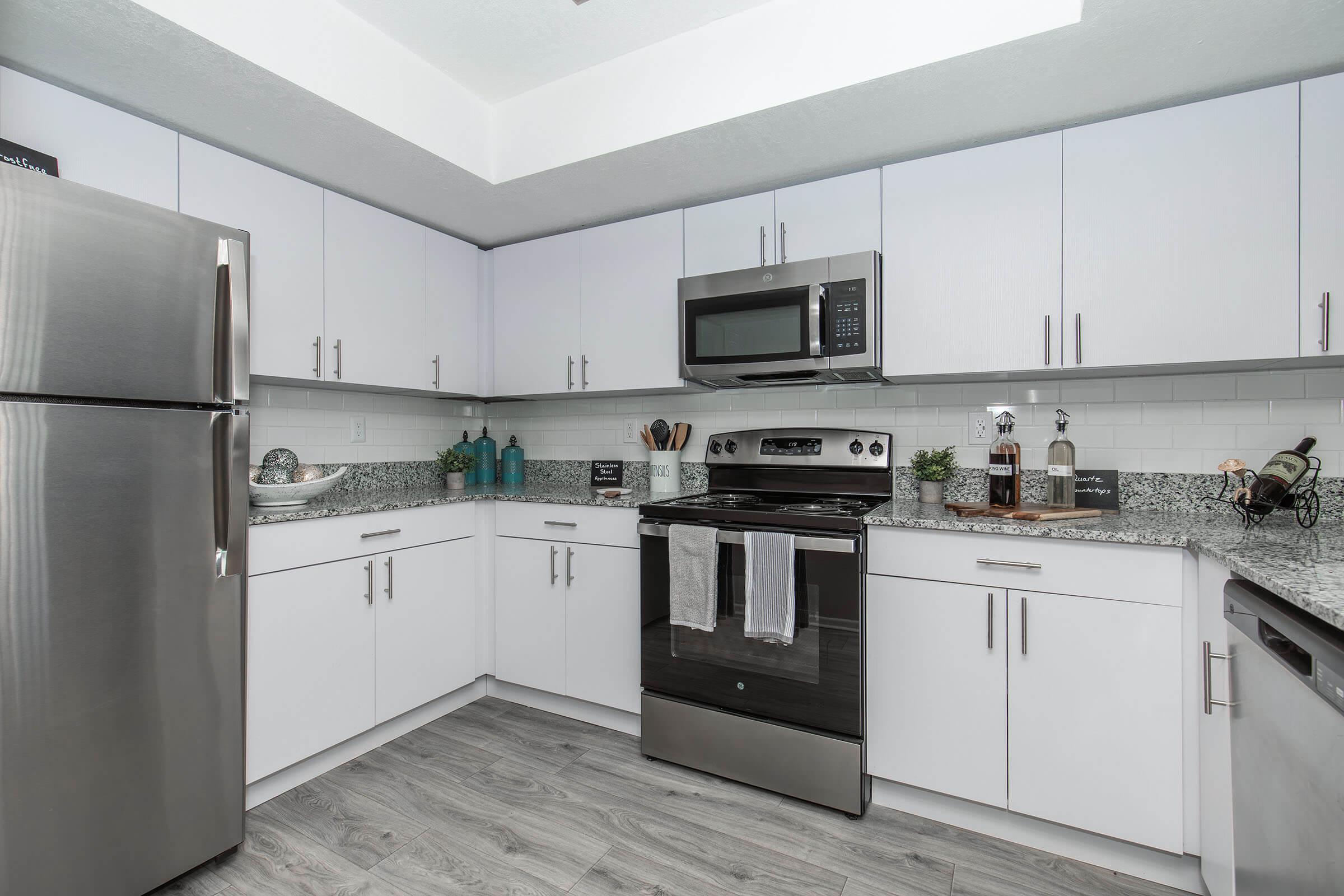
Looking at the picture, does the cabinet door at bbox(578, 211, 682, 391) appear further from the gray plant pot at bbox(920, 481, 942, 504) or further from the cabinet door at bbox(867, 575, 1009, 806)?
the cabinet door at bbox(867, 575, 1009, 806)

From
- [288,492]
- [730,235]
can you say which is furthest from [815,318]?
[288,492]

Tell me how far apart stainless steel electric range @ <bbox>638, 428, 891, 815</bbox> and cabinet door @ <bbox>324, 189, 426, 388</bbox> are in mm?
1266

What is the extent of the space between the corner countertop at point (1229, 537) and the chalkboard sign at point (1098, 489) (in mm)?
52

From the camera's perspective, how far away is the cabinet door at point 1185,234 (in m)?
1.72

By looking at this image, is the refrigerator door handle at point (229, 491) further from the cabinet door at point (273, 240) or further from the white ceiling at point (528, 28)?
the white ceiling at point (528, 28)

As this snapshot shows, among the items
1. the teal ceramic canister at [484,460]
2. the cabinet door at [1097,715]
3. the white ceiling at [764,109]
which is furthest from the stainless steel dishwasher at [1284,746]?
the teal ceramic canister at [484,460]

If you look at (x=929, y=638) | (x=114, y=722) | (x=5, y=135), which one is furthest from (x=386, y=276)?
(x=929, y=638)

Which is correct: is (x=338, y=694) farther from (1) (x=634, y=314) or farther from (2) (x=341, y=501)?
(1) (x=634, y=314)

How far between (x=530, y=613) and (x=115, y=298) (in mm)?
1732

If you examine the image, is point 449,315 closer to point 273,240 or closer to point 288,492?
point 273,240

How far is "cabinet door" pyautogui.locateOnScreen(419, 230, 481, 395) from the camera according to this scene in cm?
283

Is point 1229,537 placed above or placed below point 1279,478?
below

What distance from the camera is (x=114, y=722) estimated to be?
1.49m

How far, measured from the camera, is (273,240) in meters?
2.21
